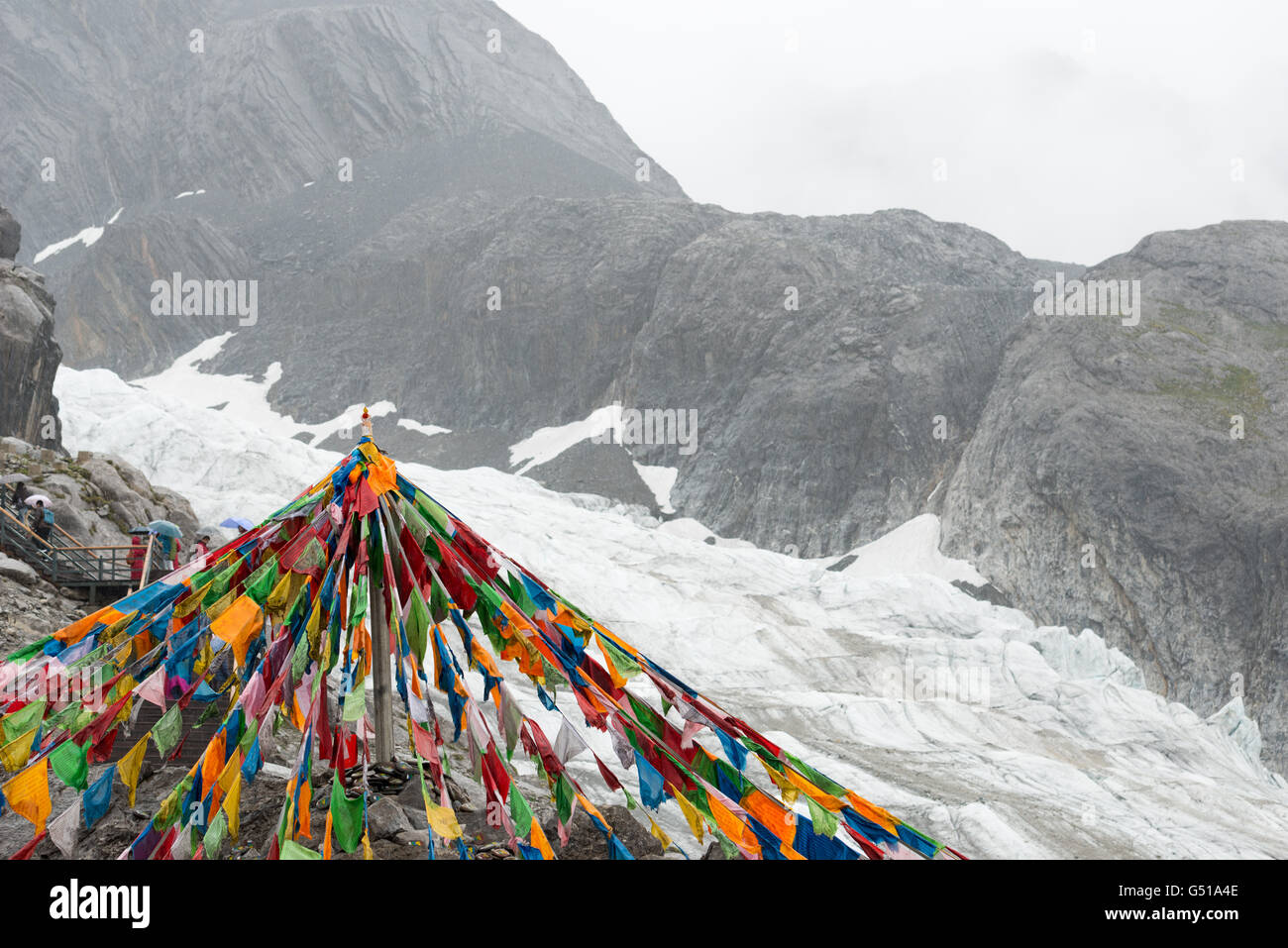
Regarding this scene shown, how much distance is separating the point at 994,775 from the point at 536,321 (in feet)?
273

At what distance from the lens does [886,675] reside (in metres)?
41.8

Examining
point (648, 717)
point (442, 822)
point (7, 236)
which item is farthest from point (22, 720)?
point (7, 236)

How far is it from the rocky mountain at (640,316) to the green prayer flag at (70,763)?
5907 cm

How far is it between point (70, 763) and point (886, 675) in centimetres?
3818

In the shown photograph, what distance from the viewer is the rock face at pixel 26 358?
36594 millimetres

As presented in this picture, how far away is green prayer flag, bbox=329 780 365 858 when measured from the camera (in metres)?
6.79

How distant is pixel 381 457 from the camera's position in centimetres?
768

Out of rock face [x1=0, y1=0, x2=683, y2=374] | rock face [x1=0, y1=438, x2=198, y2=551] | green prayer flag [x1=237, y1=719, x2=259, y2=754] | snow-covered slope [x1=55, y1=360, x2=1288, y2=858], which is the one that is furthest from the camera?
rock face [x1=0, y1=0, x2=683, y2=374]

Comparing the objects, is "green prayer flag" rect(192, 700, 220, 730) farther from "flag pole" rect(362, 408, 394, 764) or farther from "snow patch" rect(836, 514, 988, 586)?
"snow patch" rect(836, 514, 988, 586)

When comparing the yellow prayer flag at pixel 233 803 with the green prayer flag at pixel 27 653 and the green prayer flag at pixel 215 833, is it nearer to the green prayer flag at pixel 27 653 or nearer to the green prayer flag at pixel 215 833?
the green prayer flag at pixel 215 833

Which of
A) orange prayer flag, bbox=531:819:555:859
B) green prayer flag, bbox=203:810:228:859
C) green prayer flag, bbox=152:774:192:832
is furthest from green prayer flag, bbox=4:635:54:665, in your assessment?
orange prayer flag, bbox=531:819:555:859

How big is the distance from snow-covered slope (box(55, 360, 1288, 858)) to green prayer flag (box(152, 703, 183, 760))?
36.6ft
